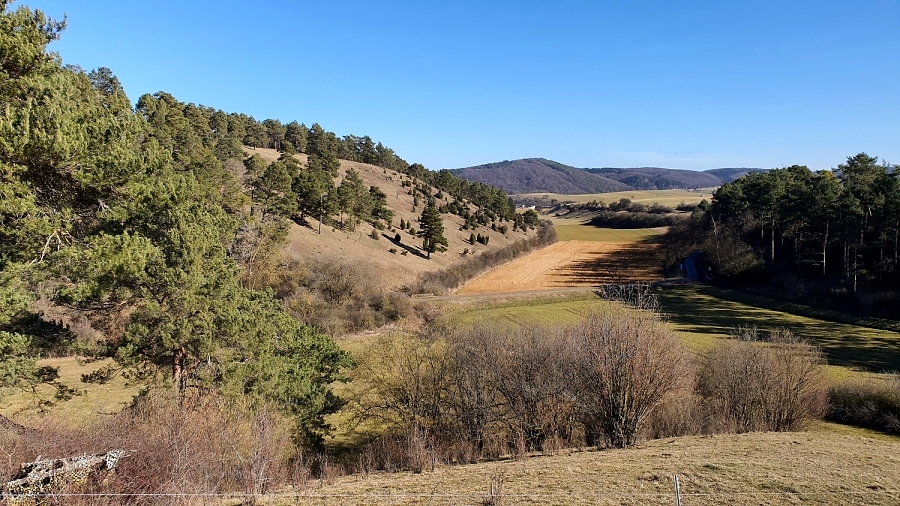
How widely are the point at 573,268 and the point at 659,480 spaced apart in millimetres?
75351

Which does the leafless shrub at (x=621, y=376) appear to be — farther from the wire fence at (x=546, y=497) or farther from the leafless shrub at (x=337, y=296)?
the leafless shrub at (x=337, y=296)

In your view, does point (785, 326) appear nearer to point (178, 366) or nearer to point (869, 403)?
point (869, 403)

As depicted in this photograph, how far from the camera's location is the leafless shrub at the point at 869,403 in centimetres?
2503

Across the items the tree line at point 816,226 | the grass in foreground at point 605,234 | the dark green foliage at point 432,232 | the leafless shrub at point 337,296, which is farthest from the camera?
the grass in foreground at point 605,234

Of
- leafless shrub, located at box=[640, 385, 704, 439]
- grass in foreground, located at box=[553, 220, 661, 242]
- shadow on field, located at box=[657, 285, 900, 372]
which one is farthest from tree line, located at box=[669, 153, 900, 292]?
leafless shrub, located at box=[640, 385, 704, 439]

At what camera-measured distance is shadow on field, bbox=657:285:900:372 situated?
121 feet

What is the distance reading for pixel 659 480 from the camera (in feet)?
38.1

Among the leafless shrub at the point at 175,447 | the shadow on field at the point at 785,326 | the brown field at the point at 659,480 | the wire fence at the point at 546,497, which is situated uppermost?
the leafless shrub at the point at 175,447

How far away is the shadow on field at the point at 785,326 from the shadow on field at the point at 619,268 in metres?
11.2

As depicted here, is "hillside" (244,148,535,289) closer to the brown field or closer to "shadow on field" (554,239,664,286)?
"shadow on field" (554,239,664,286)

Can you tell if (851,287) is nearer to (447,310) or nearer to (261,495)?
(447,310)

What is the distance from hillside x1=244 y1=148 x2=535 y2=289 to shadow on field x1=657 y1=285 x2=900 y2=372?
105ft

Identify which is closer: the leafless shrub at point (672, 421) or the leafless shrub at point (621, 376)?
the leafless shrub at point (621, 376)

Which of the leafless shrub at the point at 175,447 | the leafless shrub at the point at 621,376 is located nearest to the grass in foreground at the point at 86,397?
the leafless shrub at the point at 175,447
